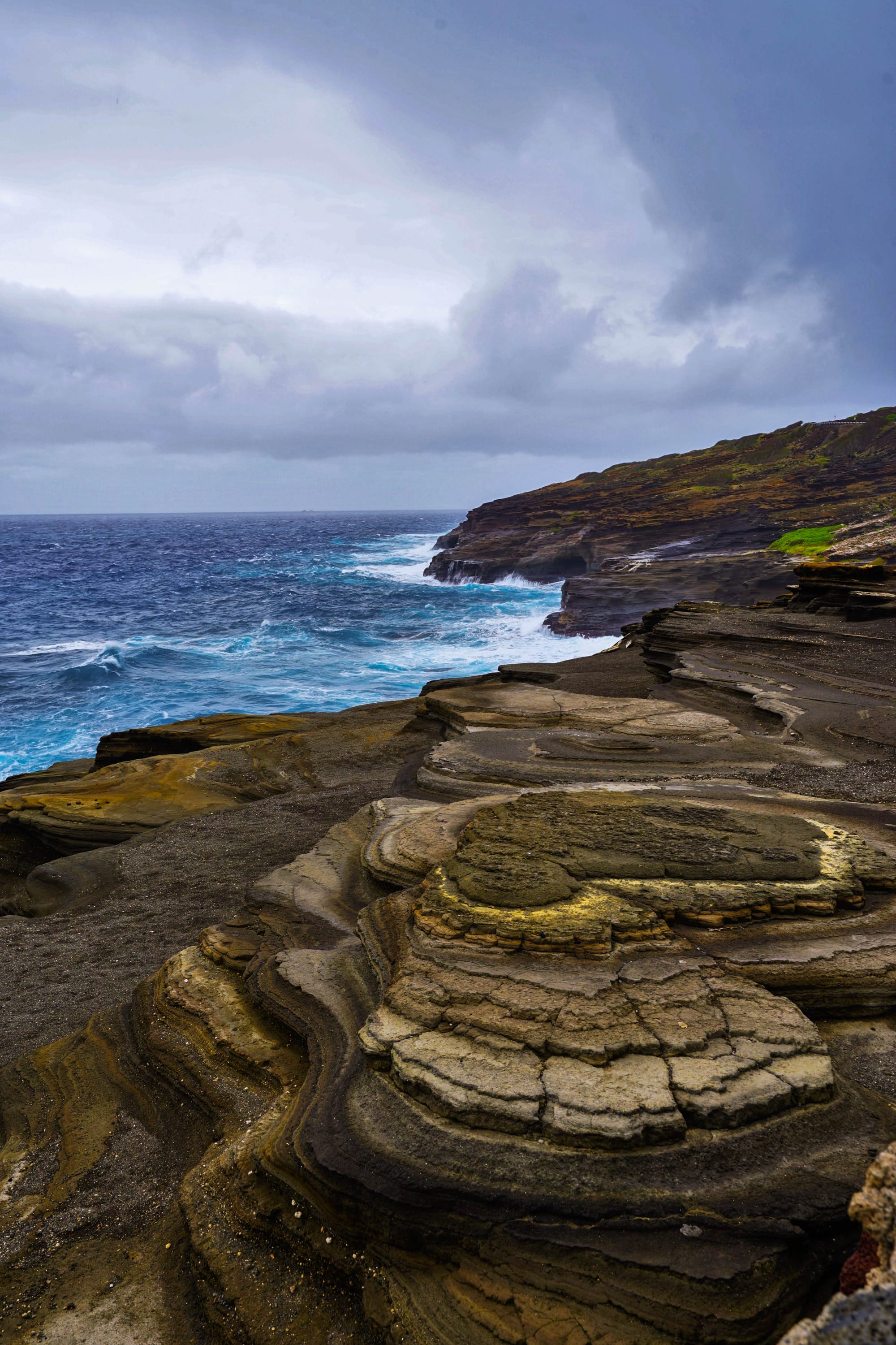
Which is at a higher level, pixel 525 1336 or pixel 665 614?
pixel 665 614

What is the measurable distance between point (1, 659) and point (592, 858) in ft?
108

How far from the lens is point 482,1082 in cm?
351

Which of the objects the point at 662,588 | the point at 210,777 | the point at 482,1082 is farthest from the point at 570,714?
the point at 662,588

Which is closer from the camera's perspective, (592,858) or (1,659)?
(592,858)

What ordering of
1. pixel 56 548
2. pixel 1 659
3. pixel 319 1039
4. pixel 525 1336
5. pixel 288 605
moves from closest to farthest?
1. pixel 525 1336
2. pixel 319 1039
3. pixel 1 659
4. pixel 288 605
5. pixel 56 548

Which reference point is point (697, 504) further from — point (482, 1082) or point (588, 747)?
point (482, 1082)

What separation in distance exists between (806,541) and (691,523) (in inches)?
503

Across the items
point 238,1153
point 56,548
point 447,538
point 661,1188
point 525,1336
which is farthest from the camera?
point 56,548

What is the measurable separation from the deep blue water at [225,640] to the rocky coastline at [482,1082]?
15.8 metres

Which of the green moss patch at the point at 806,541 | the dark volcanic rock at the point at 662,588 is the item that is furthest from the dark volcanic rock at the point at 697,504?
the dark volcanic rock at the point at 662,588

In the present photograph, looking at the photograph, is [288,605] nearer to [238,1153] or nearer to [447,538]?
[447,538]

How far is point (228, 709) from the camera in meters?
24.1

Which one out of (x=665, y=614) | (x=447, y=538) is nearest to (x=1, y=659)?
(x=665, y=614)

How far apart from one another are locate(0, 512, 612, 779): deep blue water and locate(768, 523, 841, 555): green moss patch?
34.1 ft
